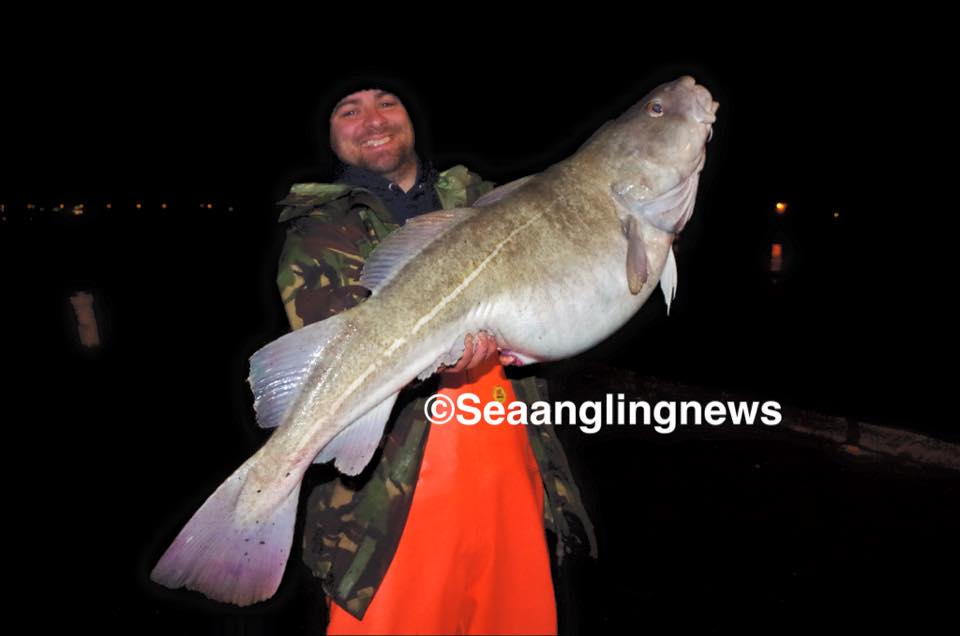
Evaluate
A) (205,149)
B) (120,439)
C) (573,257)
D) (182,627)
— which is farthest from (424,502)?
(205,149)

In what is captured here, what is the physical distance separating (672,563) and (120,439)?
19.6ft

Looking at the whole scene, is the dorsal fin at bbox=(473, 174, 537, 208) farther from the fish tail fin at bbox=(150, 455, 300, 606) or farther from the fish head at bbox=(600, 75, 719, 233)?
the fish tail fin at bbox=(150, 455, 300, 606)

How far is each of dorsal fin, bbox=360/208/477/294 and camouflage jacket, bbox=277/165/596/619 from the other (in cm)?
27

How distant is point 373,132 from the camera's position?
2961 mm

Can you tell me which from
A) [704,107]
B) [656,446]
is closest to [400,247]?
[704,107]

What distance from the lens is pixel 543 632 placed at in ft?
8.73

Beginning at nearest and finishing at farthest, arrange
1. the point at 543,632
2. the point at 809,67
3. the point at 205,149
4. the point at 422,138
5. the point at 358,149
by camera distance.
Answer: the point at 543,632, the point at 358,149, the point at 422,138, the point at 809,67, the point at 205,149

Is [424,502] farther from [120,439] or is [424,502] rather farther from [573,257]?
[120,439]

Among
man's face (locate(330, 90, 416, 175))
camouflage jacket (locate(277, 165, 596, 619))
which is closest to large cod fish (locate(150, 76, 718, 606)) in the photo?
camouflage jacket (locate(277, 165, 596, 619))

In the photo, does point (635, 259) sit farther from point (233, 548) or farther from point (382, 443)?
point (233, 548)

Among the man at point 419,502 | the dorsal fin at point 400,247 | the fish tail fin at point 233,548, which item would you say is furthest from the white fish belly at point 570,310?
the fish tail fin at point 233,548

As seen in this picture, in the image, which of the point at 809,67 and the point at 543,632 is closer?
the point at 543,632

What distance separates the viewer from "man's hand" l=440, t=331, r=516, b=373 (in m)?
2.34

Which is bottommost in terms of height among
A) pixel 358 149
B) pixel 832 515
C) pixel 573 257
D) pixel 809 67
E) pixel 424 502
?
pixel 832 515
